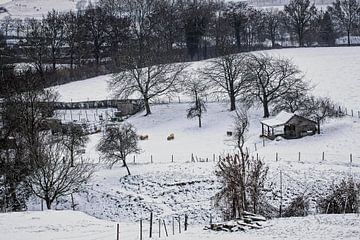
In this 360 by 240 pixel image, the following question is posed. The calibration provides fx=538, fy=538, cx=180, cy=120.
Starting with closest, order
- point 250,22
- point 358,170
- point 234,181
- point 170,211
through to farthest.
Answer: point 234,181 → point 170,211 → point 358,170 → point 250,22

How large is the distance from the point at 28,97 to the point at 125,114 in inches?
892

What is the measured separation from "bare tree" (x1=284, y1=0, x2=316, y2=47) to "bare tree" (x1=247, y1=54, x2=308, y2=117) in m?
40.0

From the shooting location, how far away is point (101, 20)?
296ft

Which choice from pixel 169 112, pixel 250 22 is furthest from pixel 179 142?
pixel 250 22

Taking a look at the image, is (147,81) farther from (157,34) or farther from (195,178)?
(157,34)

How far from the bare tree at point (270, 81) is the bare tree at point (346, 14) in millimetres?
48411

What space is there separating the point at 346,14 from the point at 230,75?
5845cm

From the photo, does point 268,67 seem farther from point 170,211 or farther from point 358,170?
point 170,211

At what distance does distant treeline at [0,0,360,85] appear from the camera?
81562 mm

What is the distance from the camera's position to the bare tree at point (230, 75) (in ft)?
185

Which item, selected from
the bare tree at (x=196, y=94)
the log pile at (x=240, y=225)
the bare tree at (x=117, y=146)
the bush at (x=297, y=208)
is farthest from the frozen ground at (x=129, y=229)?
the bare tree at (x=196, y=94)

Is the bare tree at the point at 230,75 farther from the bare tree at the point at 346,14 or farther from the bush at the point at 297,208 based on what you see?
the bare tree at the point at 346,14

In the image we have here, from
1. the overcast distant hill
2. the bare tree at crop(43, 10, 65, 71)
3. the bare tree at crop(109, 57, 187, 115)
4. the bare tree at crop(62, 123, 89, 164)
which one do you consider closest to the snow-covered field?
the bare tree at crop(62, 123, 89, 164)

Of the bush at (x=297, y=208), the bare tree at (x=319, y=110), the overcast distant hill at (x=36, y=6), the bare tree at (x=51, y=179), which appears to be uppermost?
the overcast distant hill at (x=36, y=6)
